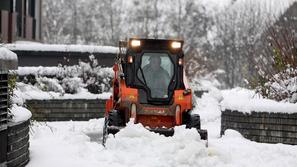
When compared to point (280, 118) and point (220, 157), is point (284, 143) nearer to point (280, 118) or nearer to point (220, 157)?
point (280, 118)

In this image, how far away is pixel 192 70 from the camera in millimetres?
23203

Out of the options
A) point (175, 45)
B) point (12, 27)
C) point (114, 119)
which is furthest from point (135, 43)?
point (12, 27)

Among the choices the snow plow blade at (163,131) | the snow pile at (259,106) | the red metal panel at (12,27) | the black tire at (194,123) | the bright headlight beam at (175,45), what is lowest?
the snow plow blade at (163,131)

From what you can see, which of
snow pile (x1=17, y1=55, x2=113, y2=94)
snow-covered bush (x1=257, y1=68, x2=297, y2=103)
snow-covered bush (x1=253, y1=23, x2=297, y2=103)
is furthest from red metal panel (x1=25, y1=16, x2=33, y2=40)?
snow-covered bush (x1=257, y1=68, x2=297, y2=103)

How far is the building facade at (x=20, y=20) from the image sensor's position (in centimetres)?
2042

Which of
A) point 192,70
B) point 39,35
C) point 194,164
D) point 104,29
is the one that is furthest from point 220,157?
point 104,29

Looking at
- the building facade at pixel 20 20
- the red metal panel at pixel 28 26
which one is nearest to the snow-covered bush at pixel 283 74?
the building facade at pixel 20 20

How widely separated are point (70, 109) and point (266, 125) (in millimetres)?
6194

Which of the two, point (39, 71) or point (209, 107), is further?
point (209, 107)

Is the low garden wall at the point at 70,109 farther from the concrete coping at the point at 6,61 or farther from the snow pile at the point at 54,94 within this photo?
the concrete coping at the point at 6,61

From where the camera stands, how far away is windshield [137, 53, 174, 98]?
10547 mm

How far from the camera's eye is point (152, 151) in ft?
28.1

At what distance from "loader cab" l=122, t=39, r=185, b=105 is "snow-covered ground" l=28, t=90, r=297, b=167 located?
4.46ft

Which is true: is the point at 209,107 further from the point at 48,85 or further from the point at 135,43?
the point at 135,43
